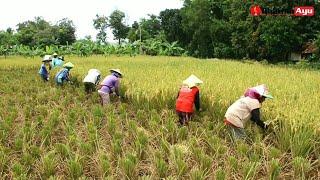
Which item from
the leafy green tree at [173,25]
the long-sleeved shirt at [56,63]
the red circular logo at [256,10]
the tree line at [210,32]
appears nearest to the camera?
the long-sleeved shirt at [56,63]

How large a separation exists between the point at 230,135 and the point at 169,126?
95cm

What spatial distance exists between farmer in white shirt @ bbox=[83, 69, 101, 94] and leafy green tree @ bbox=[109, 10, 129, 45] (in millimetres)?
43372

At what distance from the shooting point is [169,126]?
21.0ft

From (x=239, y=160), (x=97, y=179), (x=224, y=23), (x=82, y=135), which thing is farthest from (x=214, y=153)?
(x=224, y=23)

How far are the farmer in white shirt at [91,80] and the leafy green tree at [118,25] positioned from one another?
142 feet

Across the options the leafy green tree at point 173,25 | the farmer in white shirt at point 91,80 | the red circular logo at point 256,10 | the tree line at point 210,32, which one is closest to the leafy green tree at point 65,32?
the tree line at point 210,32

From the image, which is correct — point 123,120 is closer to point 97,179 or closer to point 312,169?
point 97,179

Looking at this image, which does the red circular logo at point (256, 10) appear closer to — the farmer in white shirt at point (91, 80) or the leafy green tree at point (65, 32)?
the farmer in white shirt at point (91, 80)

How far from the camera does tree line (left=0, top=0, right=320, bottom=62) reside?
23.6m

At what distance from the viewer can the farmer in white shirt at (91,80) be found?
410 inches

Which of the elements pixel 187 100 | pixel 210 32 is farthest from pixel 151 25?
pixel 187 100

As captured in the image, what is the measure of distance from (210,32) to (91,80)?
1072 inches

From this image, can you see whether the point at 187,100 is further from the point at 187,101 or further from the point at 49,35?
the point at 49,35

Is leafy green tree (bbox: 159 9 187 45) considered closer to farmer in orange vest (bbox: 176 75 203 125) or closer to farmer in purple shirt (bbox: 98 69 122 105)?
farmer in purple shirt (bbox: 98 69 122 105)
